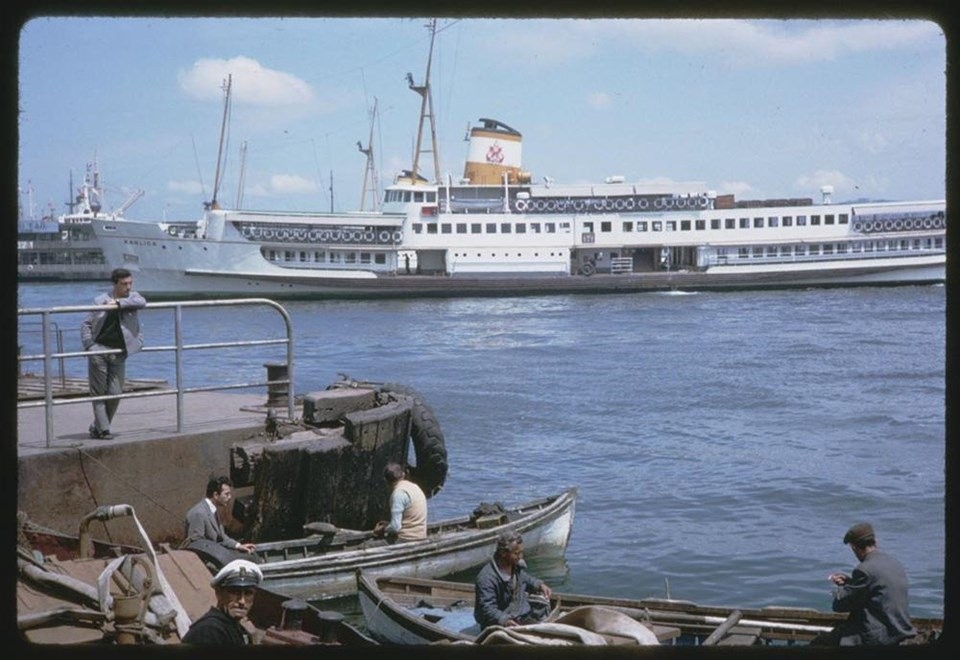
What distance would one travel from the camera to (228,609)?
4.48m

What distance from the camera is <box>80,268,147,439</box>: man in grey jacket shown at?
8.84 meters

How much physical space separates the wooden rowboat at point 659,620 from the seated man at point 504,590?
249mm

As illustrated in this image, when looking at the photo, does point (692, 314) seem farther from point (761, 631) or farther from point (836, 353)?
point (761, 631)

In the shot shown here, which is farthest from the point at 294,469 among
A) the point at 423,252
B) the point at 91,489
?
the point at 423,252

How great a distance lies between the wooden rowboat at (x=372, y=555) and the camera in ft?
34.7

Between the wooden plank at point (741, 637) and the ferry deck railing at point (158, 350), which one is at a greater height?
the ferry deck railing at point (158, 350)

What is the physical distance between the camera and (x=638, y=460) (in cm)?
2144

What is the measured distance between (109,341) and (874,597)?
6.63 metres

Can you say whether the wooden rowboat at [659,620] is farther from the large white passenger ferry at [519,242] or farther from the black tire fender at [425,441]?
the large white passenger ferry at [519,242]

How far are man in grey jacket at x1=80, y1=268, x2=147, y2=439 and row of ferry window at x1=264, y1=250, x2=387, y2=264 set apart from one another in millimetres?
50082

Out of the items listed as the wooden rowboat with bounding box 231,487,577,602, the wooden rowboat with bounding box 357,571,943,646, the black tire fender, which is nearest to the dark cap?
the wooden rowboat with bounding box 357,571,943,646

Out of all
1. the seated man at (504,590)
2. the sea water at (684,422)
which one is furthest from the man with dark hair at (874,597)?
the sea water at (684,422)

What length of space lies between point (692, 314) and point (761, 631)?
3966 cm

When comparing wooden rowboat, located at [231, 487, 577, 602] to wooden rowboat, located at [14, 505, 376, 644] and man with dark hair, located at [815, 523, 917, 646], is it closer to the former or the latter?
wooden rowboat, located at [14, 505, 376, 644]
